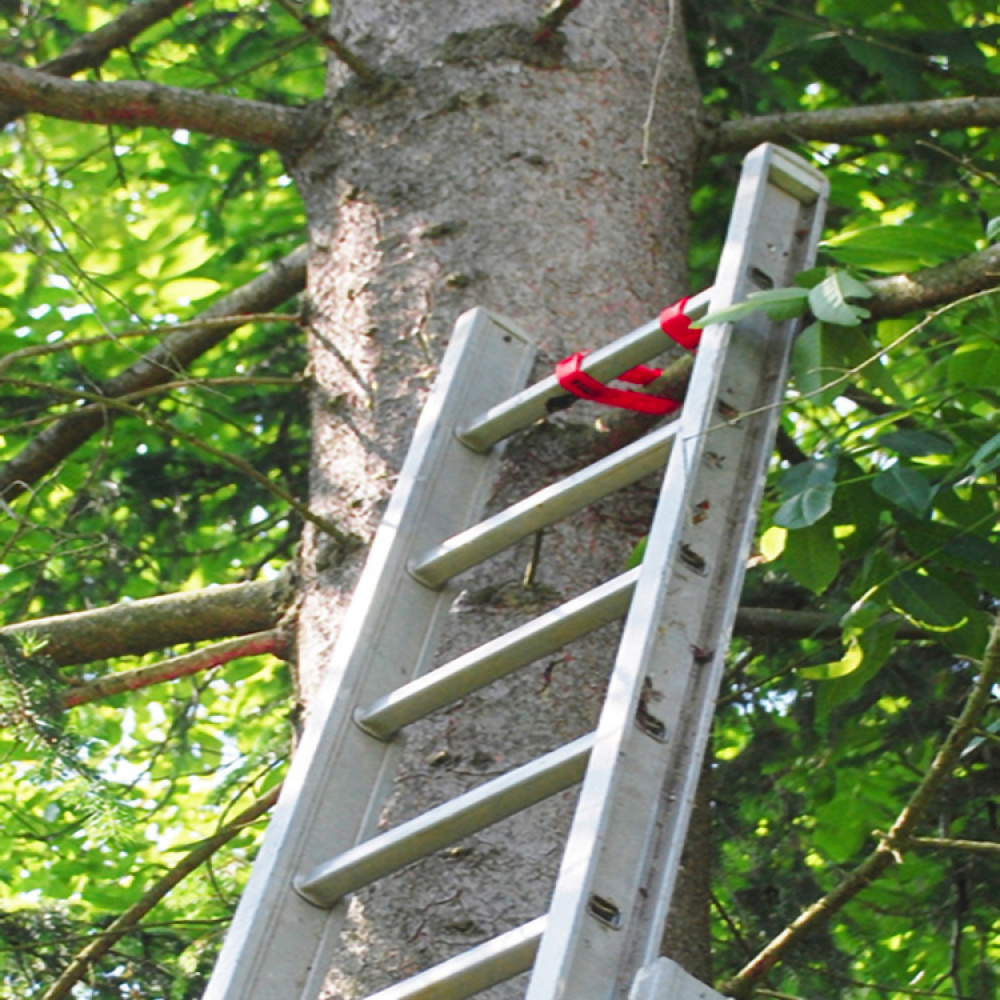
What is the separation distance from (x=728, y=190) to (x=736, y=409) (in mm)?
2324

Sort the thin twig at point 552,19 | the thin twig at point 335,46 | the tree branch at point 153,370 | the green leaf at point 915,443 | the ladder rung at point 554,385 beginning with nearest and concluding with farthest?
the green leaf at point 915,443
the ladder rung at point 554,385
the thin twig at point 335,46
the thin twig at point 552,19
the tree branch at point 153,370

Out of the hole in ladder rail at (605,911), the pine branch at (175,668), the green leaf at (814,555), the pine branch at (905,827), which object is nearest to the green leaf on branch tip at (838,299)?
the green leaf at (814,555)

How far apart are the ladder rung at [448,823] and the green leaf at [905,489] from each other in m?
0.63

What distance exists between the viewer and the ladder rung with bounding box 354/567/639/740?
6.83 ft

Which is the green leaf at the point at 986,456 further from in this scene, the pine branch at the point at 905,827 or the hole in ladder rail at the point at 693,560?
the hole in ladder rail at the point at 693,560

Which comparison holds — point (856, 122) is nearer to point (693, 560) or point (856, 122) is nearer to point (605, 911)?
point (693, 560)

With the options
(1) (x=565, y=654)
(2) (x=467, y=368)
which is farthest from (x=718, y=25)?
(1) (x=565, y=654)

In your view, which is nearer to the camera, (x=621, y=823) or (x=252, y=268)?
(x=621, y=823)

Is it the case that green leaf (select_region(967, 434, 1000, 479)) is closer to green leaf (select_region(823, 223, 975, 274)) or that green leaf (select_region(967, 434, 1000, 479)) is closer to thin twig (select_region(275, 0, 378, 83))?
green leaf (select_region(823, 223, 975, 274))

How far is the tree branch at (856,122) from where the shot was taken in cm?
321

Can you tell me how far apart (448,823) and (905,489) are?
2.73 feet

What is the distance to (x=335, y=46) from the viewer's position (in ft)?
10.2

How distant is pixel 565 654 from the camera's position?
247cm

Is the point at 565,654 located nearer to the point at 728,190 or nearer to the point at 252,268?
the point at 728,190
